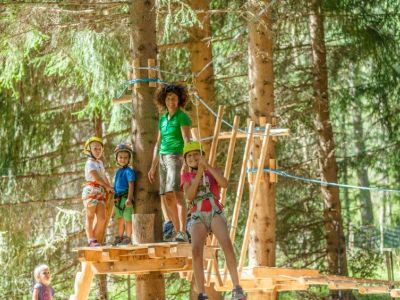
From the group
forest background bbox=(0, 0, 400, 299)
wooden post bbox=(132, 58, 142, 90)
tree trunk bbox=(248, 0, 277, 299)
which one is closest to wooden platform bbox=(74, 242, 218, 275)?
wooden post bbox=(132, 58, 142, 90)

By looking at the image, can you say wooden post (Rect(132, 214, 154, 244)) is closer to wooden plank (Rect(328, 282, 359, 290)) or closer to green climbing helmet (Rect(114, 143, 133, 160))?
green climbing helmet (Rect(114, 143, 133, 160))

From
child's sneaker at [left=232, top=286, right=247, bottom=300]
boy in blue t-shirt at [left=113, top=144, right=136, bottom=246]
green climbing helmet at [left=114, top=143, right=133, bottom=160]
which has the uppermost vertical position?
green climbing helmet at [left=114, top=143, right=133, bottom=160]

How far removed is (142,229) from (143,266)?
14.3 inches

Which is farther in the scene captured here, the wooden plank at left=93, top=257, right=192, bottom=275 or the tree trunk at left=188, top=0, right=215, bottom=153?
the tree trunk at left=188, top=0, right=215, bottom=153

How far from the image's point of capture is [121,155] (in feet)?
29.0

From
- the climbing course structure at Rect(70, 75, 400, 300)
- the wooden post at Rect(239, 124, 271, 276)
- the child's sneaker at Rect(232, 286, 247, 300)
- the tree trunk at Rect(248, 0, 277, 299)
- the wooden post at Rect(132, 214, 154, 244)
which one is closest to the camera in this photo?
the child's sneaker at Rect(232, 286, 247, 300)

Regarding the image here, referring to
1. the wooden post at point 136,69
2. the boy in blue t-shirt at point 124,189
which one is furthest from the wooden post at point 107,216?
the wooden post at point 136,69

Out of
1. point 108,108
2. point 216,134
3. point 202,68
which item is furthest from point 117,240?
point 108,108

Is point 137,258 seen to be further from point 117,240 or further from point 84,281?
point 84,281

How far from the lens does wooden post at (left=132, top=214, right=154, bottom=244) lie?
27.8 feet

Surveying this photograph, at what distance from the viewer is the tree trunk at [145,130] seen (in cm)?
876

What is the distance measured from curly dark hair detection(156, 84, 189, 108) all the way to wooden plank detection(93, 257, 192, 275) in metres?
1.56

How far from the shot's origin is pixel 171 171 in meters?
8.61

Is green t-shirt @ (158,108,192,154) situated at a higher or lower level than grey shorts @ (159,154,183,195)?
higher
